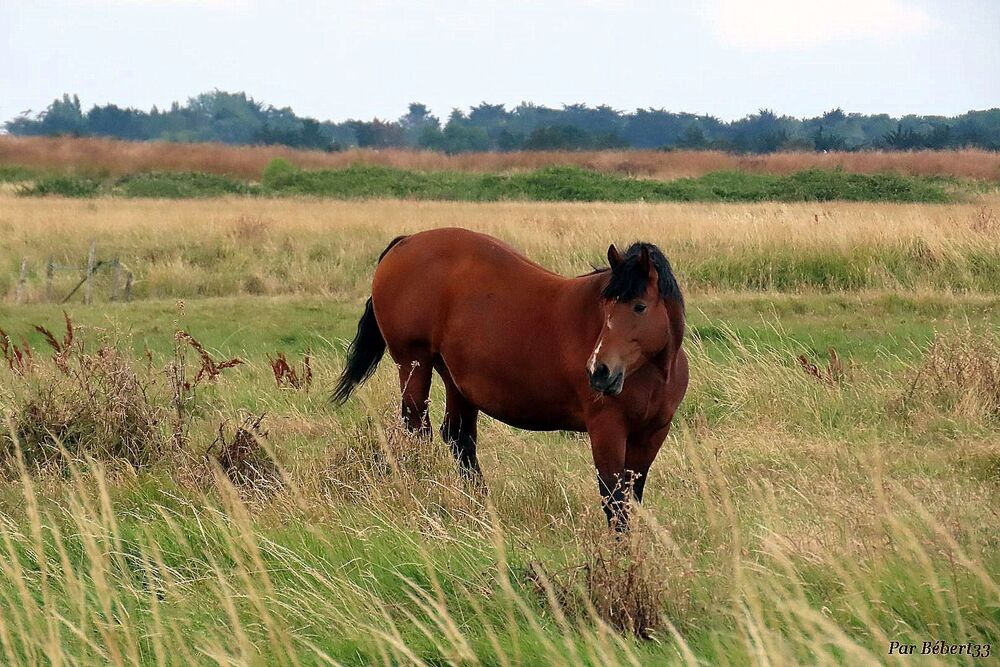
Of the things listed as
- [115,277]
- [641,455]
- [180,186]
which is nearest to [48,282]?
[115,277]

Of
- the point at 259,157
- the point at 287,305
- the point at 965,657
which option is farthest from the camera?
the point at 259,157

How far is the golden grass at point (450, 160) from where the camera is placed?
3966cm

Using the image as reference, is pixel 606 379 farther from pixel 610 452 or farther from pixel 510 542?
pixel 510 542

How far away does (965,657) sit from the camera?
3.30 metres

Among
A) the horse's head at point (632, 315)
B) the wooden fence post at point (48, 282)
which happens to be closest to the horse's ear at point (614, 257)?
the horse's head at point (632, 315)

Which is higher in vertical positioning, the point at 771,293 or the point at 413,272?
the point at 413,272

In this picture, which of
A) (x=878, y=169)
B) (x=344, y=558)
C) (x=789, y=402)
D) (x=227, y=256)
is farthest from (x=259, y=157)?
(x=344, y=558)

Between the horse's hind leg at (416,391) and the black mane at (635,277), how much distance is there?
5.31 feet

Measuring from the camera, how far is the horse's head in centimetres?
451

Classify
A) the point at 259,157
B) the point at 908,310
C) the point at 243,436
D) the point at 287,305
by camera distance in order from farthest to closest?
the point at 259,157 → the point at 287,305 → the point at 908,310 → the point at 243,436

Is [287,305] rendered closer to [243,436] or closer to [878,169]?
[243,436]

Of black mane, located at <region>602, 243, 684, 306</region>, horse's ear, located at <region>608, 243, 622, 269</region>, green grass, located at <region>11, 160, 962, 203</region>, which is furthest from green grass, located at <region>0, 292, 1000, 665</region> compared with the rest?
green grass, located at <region>11, 160, 962, 203</region>

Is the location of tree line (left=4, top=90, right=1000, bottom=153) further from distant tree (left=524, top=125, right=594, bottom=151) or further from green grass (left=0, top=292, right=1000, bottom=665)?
green grass (left=0, top=292, right=1000, bottom=665)

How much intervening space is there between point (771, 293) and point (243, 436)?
8.23 meters
